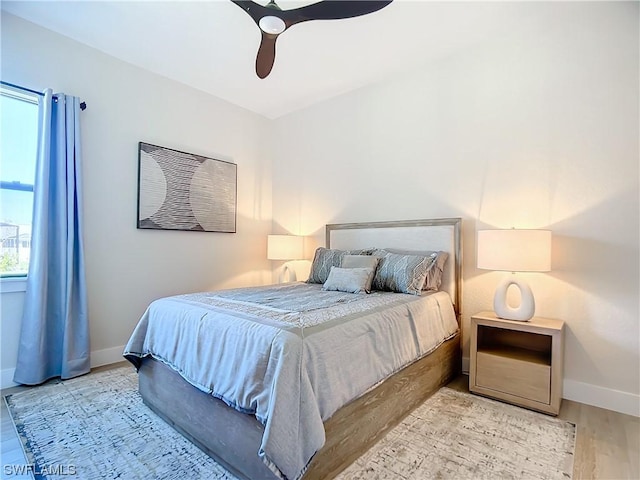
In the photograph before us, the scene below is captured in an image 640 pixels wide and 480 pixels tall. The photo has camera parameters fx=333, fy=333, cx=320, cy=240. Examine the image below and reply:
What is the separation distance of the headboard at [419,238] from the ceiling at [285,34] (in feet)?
5.04

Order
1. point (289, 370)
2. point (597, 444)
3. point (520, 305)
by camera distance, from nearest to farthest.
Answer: point (289, 370) → point (597, 444) → point (520, 305)

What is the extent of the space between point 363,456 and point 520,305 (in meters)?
1.53

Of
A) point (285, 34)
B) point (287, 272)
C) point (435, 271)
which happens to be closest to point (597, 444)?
point (435, 271)

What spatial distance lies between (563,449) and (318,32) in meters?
3.24

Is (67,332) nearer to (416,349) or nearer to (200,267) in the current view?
(200,267)

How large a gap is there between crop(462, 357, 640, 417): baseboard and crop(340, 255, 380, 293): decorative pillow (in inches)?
62.8

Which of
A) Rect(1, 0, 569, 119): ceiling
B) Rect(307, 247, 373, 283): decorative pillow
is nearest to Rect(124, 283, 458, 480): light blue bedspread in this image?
Rect(307, 247, 373, 283): decorative pillow

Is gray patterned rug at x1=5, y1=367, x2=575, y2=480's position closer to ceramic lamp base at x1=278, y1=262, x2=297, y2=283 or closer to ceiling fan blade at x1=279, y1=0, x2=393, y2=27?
ceramic lamp base at x1=278, y1=262, x2=297, y2=283

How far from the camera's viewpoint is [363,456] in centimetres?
171

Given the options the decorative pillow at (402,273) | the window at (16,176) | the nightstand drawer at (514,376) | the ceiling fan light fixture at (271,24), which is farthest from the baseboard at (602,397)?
the window at (16,176)

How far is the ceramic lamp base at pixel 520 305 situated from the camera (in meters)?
2.35

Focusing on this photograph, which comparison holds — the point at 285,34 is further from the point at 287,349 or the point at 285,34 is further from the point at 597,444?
the point at 597,444

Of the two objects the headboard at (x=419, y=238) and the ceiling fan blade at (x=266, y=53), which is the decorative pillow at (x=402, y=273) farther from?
the ceiling fan blade at (x=266, y=53)

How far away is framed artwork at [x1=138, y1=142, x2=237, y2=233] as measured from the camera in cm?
334
